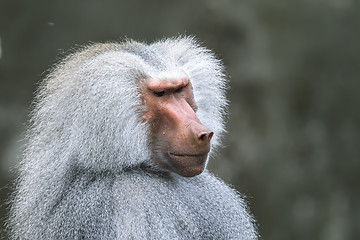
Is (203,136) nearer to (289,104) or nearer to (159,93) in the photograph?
(159,93)

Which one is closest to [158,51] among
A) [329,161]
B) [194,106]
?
[194,106]

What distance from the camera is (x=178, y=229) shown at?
3246mm

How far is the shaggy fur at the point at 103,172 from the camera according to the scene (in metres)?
3.16

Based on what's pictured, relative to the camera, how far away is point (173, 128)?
3.45 m

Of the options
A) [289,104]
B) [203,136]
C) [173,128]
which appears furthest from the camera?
[289,104]

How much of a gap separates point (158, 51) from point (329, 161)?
16.2 feet

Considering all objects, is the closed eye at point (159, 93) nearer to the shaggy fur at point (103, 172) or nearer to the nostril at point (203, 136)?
the shaggy fur at point (103, 172)

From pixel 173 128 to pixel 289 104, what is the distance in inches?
196

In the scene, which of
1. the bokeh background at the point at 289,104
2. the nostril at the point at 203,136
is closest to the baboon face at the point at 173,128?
the nostril at the point at 203,136

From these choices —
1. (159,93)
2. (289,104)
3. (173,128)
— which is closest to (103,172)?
(173,128)

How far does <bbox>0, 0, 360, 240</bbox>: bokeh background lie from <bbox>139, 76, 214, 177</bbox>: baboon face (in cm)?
446

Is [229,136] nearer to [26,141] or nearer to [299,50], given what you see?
[299,50]

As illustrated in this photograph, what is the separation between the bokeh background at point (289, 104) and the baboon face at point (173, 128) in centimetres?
446

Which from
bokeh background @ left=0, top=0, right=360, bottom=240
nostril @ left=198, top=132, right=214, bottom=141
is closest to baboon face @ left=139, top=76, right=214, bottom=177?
nostril @ left=198, top=132, right=214, bottom=141
